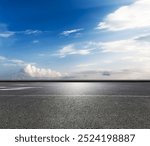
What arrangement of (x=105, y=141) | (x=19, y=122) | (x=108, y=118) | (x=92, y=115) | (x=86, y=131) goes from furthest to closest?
(x=92, y=115), (x=108, y=118), (x=19, y=122), (x=86, y=131), (x=105, y=141)

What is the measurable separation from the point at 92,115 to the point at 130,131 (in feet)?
10.2

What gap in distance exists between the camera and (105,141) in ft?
21.9

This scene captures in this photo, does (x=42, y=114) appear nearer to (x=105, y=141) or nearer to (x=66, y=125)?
(x=66, y=125)

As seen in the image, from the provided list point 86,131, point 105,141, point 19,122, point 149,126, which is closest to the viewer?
point 105,141

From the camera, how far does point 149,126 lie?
859 cm

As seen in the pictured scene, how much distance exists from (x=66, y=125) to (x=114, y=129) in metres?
1.51

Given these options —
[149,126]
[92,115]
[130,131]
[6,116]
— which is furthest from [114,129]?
[6,116]

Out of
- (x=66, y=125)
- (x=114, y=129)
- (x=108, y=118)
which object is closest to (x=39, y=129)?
(x=66, y=125)

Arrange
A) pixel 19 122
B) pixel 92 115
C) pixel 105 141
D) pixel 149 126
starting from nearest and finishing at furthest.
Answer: pixel 105 141, pixel 149 126, pixel 19 122, pixel 92 115

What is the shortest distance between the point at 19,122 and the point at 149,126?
4.11m

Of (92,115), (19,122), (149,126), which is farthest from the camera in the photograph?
(92,115)

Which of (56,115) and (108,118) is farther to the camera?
(56,115)

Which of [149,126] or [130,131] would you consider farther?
[149,126]

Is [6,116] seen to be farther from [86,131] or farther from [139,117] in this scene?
[139,117]
